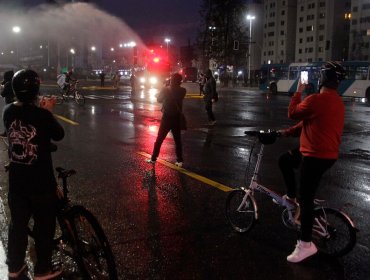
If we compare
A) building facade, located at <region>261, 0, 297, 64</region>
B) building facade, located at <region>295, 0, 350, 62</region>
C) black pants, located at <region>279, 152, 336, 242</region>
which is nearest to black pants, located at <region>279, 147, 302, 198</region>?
black pants, located at <region>279, 152, 336, 242</region>

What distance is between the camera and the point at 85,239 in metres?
3.68

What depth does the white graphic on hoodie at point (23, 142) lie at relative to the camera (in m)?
3.30

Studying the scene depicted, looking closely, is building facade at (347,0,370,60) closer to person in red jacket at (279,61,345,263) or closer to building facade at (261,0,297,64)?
building facade at (261,0,297,64)

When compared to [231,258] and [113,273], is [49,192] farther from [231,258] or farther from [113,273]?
[231,258]

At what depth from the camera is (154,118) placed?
1714 centimetres

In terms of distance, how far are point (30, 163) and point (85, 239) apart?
31.4 inches

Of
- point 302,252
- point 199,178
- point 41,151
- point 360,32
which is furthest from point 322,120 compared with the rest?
point 360,32

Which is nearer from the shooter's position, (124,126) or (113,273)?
(113,273)

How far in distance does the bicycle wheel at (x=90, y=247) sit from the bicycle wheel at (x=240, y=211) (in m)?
1.86

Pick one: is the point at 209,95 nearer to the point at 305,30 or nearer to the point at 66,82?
the point at 66,82

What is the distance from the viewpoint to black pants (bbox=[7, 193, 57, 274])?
3404mm

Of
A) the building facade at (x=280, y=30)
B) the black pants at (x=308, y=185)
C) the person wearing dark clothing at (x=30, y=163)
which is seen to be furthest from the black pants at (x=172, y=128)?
the building facade at (x=280, y=30)

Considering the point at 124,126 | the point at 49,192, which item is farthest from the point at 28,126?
the point at 124,126

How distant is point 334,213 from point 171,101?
15.3 ft
